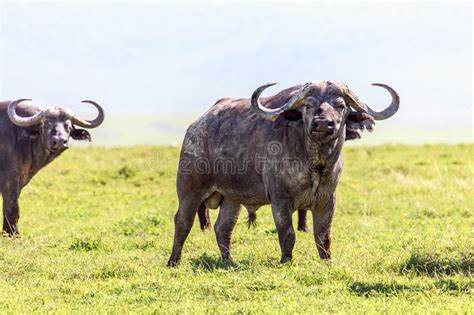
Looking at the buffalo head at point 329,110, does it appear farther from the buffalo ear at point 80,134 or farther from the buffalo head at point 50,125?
the buffalo ear at point 80,134

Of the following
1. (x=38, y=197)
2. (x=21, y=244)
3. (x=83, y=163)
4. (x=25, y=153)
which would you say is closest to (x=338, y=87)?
(x=21, y=244)

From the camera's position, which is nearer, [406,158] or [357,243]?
[357,243]

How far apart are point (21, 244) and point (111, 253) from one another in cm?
187

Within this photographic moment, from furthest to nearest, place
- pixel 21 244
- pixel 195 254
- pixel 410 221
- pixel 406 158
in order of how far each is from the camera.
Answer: pixel 406 158 < pixel 410 221 < pixel 21 244 < pixel 195 254

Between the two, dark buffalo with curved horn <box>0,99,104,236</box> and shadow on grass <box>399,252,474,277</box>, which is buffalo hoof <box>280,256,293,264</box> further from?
dark buffalo with curved horn <box>0,99,104,236</box>

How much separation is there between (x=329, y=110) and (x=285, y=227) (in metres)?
1.47

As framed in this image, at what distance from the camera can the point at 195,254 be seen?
10.4 metres

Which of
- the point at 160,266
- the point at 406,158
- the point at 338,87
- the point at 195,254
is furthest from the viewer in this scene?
the point at 406,158

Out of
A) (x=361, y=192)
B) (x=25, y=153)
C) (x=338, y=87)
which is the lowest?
(x=361, y=192)

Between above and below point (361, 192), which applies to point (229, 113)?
above

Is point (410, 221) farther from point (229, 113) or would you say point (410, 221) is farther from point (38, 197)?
point (38, 197)

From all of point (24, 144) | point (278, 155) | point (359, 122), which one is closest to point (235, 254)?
point (278, 155)

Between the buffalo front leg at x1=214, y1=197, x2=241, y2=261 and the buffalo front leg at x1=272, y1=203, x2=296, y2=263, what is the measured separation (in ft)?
4.75

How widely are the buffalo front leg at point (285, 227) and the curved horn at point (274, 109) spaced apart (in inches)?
41.7
